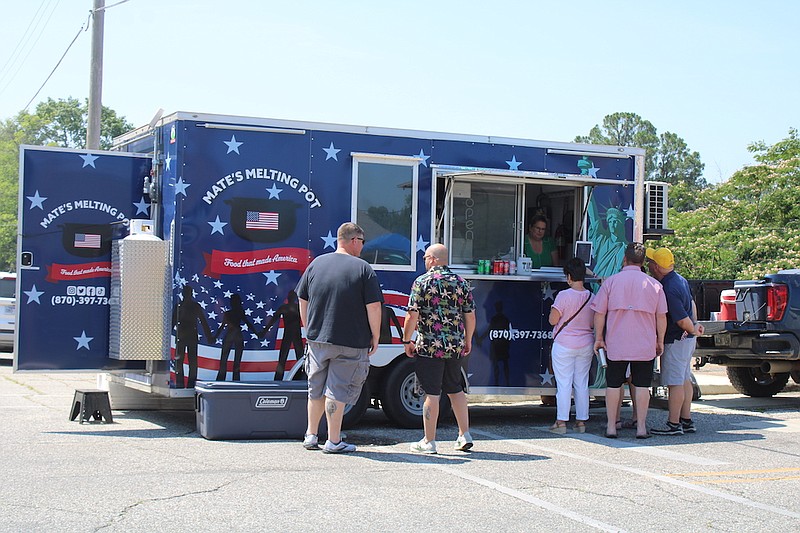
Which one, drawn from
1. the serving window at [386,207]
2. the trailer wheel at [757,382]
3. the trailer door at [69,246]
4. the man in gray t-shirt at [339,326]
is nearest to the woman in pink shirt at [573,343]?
the serving window at [386,207]

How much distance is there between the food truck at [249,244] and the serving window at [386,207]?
0.01m

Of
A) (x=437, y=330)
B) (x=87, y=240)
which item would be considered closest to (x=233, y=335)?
(x=87, y=240)

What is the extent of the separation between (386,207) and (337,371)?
7.49 feet

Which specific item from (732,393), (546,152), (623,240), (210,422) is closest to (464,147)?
(546,152)

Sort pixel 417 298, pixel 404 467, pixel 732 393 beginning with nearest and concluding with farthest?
pixel 404 467, pixel 417 298, pixel 732 393

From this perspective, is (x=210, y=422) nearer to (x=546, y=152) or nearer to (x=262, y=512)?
(x=262, y=512)

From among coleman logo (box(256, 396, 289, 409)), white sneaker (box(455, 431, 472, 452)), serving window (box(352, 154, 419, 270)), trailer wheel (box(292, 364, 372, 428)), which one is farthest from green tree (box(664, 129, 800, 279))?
coleman logo (box(256, 396, 289, 409))

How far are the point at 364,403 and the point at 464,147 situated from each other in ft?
9.17

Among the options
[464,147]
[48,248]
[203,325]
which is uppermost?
[464,147]

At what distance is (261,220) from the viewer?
964 centimetres

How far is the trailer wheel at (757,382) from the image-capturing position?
45.3ft

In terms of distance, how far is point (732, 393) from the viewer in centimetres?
1455

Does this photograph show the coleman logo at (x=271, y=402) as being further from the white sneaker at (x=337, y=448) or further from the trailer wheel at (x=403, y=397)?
the trailer wheel at (x=403, y=397)

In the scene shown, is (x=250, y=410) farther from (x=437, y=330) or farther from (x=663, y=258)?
(x=663, y=258)
